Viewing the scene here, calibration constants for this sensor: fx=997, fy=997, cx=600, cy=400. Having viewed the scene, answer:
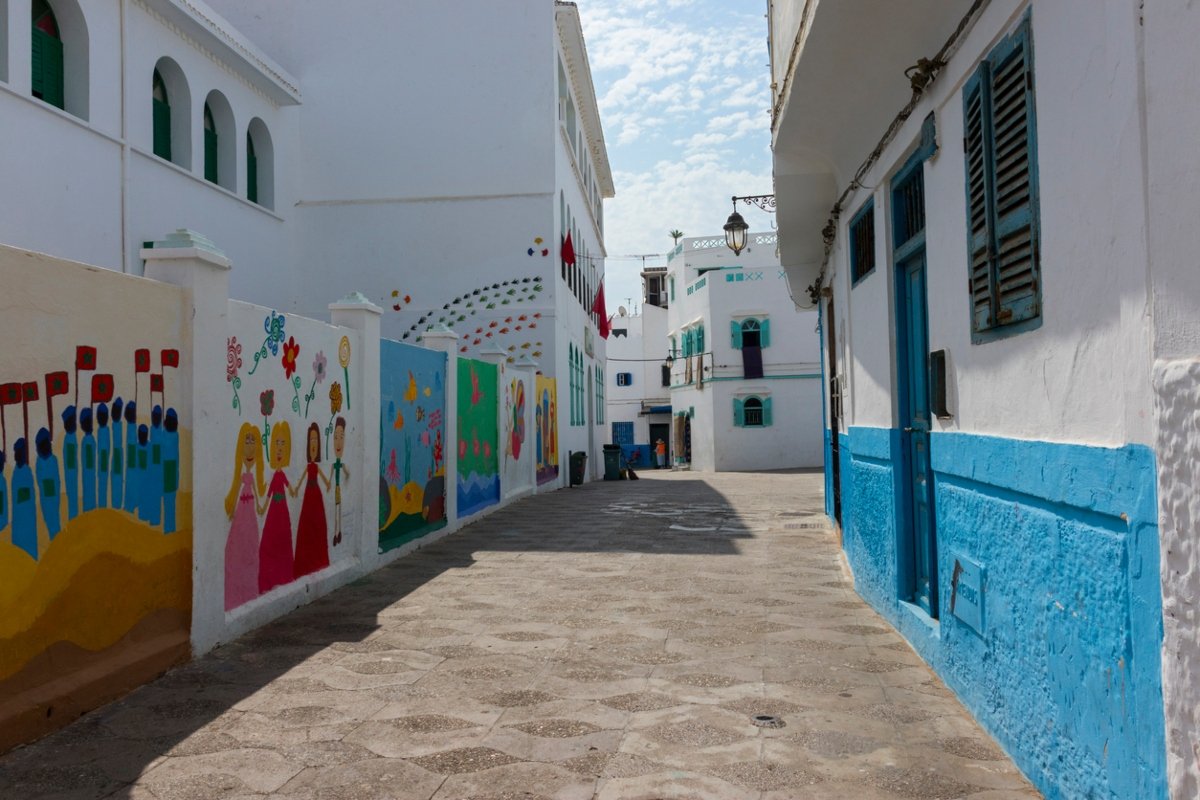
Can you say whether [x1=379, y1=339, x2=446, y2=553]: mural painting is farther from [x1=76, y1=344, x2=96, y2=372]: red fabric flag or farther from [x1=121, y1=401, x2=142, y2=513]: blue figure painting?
[x1=76, y1=344, x2=96, y2=372]: red fabric flag

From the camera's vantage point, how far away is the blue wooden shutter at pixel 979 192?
13.9ft

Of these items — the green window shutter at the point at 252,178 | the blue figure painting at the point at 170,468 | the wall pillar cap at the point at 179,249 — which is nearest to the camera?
the blue figure painting at the point at 170,468

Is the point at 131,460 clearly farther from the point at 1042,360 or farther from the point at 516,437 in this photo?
the point at 516,437

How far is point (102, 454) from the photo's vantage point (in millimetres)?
5047

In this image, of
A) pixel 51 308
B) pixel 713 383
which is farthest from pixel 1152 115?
pixel 713 383

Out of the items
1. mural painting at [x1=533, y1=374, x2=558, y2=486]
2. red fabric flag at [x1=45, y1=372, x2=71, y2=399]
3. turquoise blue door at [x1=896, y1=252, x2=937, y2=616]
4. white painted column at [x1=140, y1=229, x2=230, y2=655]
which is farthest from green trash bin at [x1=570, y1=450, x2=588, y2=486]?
red fabric flag at [x1=45, y1=372, x2=71, y2=399]

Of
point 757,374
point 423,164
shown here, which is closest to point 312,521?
point 423,164

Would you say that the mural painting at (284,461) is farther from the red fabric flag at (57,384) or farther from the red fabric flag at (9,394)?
the red fabric flag at (9,394)

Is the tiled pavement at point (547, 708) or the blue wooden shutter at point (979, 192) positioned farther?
the blue wooden shutter at point (979, 192)

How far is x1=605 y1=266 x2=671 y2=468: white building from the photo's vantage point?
4919cm

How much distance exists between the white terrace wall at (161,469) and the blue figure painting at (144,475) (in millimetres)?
10

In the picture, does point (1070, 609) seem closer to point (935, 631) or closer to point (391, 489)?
point (935, 631)

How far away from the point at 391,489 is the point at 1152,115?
8.28 metres

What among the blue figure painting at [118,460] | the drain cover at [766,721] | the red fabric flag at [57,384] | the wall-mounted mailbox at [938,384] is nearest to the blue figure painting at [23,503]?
the red fabric flag at [57,384]
